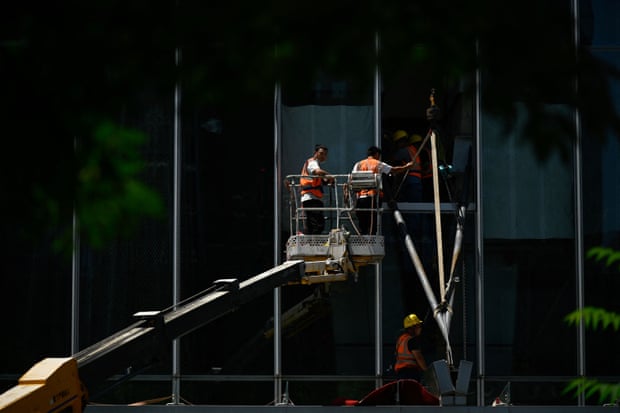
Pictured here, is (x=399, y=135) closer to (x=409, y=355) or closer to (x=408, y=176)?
(x=408, y=176)

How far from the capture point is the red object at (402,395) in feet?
45.9

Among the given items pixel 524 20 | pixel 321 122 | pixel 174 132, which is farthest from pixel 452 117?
pixel 524 20

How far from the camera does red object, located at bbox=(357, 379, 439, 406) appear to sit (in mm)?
14000

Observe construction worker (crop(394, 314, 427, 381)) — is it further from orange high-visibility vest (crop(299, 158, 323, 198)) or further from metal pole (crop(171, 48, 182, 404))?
metal pole (crop(171, 48, 182, 404))

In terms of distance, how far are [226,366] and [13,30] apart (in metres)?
13.1

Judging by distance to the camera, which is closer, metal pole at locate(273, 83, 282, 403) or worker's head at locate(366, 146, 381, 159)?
worker's head at locate(366, 146, 381, 159)

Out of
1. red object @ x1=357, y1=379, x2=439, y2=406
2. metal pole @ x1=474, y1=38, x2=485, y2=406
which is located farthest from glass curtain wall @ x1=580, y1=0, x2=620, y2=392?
red object @ x1=357, y1=379, x2=439, y2=406

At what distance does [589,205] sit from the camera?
54.4 feet

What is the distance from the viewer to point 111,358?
923 cm

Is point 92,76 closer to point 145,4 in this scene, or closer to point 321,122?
point 145,4

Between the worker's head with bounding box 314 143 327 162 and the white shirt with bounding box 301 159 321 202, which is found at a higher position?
the worker's head with bounding box 314 143 327 162

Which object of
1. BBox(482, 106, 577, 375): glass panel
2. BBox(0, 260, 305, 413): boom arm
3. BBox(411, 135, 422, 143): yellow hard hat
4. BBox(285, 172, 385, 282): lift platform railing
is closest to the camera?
BBox(0, 260, 305, 413): boom arm

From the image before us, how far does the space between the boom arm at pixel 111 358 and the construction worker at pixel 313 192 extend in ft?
11.5

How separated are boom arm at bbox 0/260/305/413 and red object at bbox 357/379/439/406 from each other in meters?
3.04
